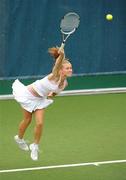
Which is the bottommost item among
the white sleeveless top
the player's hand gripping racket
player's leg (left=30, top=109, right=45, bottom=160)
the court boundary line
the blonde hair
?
the court boundary line

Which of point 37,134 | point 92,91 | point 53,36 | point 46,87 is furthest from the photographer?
point 53,36

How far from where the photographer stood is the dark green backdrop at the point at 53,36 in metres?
12.2

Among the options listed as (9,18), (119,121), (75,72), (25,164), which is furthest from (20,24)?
(25,164)

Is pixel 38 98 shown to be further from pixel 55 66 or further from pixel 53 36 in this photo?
pixel 53 36

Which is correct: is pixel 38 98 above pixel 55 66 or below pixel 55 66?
below

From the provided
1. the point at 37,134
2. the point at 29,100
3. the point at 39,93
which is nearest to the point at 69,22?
the point at 39,93

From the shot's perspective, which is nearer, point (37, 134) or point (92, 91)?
point (37, 134)

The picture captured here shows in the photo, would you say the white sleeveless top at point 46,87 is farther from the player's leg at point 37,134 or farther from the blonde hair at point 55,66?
the player's leg at point 37,134

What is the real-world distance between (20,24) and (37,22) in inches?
13.7

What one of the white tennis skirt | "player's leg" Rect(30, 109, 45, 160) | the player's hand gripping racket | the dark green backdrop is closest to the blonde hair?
the white tennis skirt

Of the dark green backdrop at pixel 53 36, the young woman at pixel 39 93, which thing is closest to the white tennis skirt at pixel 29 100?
the young woman at pixel 39 93

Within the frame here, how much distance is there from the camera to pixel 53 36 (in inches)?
492

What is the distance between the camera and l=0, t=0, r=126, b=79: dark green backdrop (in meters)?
12.2

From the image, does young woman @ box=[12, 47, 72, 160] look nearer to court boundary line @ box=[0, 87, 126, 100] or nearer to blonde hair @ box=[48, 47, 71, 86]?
blonde hair @ box=[48, 47, 71, 86]
